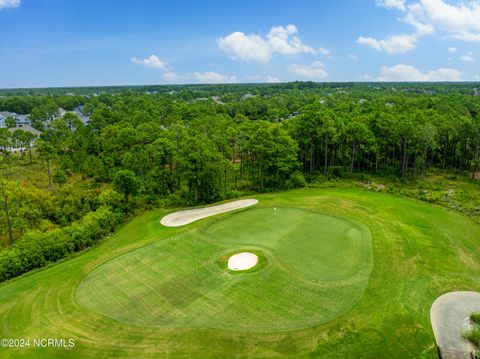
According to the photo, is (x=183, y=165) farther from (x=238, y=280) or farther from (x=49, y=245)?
(x=238, y=280)

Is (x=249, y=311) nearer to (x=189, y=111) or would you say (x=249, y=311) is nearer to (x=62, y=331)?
(x=62, y=331)

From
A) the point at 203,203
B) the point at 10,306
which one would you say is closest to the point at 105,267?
the point at 10,306

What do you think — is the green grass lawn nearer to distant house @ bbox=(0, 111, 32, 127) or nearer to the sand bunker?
the sand bunker

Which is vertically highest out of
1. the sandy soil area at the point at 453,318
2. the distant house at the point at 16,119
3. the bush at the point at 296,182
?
the distant house at the point at 16,119

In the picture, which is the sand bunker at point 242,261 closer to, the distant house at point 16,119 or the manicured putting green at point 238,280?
the manicured putting green at point 238,280

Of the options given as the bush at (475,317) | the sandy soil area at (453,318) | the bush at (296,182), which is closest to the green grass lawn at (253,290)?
the sandy soil area at (453,318)
